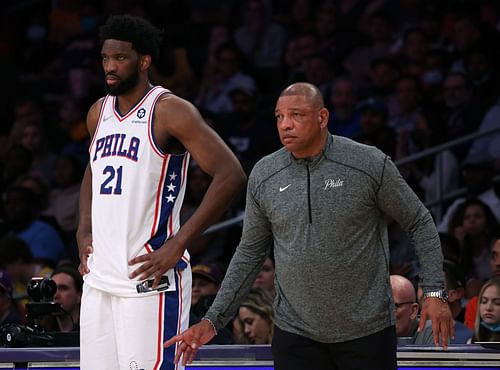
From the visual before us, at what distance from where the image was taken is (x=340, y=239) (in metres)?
4.44

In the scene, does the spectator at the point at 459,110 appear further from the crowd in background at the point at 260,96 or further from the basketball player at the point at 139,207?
the basketball player at the point at 139,207

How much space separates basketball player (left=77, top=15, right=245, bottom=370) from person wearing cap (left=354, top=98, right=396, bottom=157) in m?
5.15

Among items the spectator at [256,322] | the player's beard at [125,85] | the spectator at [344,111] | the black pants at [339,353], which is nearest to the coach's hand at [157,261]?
the black pants at [339,353]

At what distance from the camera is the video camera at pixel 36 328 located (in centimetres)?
561

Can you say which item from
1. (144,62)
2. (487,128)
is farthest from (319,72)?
(144,62)

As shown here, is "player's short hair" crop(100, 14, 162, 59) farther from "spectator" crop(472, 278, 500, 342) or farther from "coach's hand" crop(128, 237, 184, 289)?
"spectator" crop(472, 278, 500, 342)

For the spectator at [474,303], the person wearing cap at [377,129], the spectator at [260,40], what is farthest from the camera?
the spectator at [260,40]

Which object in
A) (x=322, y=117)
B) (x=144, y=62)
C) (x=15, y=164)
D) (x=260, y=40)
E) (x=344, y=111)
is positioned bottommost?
(x=322, y=117)

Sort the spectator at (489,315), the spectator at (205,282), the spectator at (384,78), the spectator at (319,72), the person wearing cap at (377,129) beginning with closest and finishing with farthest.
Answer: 1. the spectator at (489,315)
2. the spectator at (205,282)
3. the person wearing cap at (377,129)
4. the spectator at (384,78)
5. the spectator at (319,72)

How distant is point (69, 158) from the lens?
1093cm

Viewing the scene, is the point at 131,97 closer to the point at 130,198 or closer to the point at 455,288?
the point at 130,198

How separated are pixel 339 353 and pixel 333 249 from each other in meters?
0.41

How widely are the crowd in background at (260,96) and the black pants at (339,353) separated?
90.0 inches

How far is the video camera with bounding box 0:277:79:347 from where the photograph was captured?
561 centimetres
